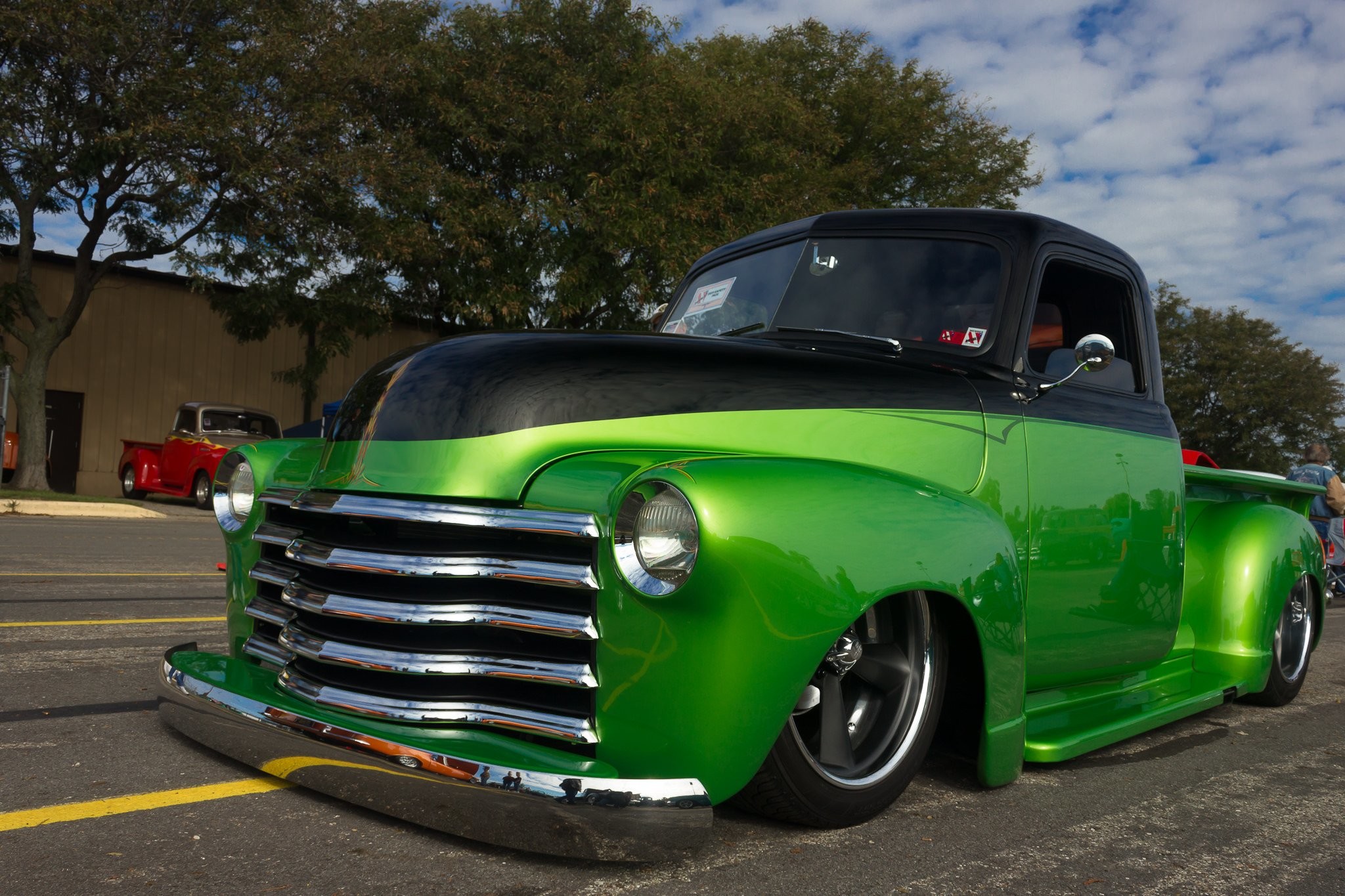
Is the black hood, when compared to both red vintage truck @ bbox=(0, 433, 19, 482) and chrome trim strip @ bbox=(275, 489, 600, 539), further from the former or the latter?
red vintage truck @ bbox=(0, 433, 19, 482)

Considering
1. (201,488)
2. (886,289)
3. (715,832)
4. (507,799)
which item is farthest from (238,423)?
(507,799)

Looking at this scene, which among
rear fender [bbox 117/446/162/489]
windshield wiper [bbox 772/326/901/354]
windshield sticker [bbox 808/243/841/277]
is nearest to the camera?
windshield wiper [bbox 772/326/901/354]

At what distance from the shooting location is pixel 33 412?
63.3ft

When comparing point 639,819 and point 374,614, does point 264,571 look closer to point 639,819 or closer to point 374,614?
point 374,614

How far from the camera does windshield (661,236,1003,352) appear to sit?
3777mm

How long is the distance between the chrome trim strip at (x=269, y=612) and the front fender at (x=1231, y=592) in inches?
142

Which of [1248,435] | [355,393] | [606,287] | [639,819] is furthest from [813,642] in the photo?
[1248,435]

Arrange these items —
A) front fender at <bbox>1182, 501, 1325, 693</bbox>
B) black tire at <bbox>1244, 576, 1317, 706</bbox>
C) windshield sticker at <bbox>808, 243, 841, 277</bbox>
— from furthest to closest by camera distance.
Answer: black tire at <bbox>1244, 576, 1317, 706</bbox> < front fender at <bbox>1182, 501, 1325, 693</bbox> < windshield sticker at <bbox>808, 243, 841, 277</bbox>

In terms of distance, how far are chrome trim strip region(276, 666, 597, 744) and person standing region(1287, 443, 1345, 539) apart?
10.7m

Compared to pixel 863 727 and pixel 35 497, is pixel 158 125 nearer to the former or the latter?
pixel 35 497

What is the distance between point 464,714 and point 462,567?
332 mm

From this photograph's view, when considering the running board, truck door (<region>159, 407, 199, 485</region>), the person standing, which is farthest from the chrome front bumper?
truck door (<region>159, 407, 199, 485</region>)

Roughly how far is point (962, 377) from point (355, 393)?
6.14ft

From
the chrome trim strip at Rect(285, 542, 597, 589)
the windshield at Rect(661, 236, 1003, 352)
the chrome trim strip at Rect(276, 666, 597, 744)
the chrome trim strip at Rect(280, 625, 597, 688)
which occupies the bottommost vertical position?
the chrome trim strip at Rect(276, 666, 597, 744)
